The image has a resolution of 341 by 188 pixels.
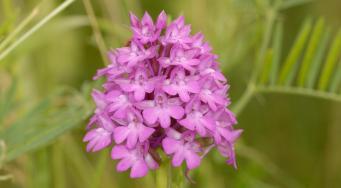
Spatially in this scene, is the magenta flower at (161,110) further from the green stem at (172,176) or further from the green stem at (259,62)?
the green stem at (259,62)

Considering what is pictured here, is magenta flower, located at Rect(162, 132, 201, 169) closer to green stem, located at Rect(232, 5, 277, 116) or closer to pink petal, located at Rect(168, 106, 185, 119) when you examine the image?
pink petal, located at Rect(168, 106, 185, 119)

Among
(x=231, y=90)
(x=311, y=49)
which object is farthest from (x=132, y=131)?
(x=231, y=90)

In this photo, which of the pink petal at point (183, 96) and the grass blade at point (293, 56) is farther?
the grass blade at point (293, 56)

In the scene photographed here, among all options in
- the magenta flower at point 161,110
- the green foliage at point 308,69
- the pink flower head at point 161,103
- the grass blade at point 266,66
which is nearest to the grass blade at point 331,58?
the green foliage at point 308,69

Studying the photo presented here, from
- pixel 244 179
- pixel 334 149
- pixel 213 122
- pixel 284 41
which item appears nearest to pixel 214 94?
pixel 213 122

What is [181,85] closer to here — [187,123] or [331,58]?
[187,123]

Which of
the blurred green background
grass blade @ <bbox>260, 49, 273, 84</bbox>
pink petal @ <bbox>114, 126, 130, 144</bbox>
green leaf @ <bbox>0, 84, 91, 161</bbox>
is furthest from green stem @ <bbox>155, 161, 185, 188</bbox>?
grass blade @ <bbox>260, 49, 273, 84</bbox>
